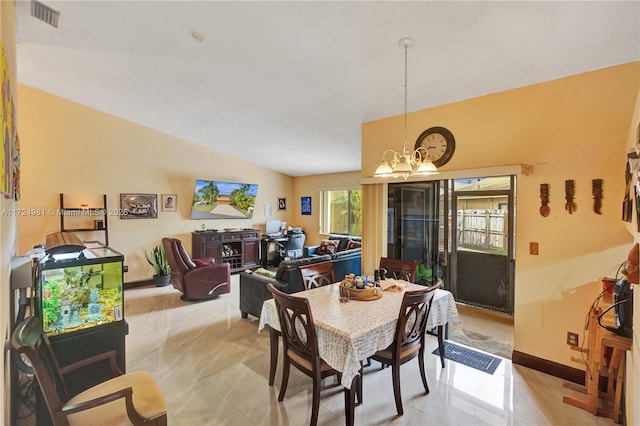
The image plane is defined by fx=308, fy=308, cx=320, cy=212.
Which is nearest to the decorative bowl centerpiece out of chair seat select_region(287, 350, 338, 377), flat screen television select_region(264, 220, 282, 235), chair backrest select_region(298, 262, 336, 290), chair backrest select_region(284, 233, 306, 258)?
chair backrest select_region(298, 262, 336, 290)

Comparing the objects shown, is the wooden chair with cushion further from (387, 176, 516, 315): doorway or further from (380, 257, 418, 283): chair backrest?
(387, 176, 516, 315): doorway

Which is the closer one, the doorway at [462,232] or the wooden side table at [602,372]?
the wooden side table at [602,372]

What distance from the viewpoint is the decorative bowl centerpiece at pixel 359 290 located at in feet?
8.64

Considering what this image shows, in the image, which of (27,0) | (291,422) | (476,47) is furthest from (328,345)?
(27,0)

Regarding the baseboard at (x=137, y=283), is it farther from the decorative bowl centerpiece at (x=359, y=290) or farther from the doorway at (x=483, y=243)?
the doorway at (x=483, y=243)

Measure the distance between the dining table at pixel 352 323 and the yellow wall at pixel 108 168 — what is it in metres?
4.60

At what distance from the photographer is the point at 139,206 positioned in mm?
6004

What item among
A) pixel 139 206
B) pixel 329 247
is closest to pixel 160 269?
pixel 139 206

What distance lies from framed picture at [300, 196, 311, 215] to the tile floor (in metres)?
5.03

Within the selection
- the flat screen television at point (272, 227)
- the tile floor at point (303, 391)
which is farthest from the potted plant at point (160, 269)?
the flat screen television at point (272, 227)

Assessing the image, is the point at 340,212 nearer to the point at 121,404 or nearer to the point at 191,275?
the point at 191,275

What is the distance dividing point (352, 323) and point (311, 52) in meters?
2.30

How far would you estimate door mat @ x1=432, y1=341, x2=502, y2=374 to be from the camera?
3007 millimetres

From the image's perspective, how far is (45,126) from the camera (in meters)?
5.00
